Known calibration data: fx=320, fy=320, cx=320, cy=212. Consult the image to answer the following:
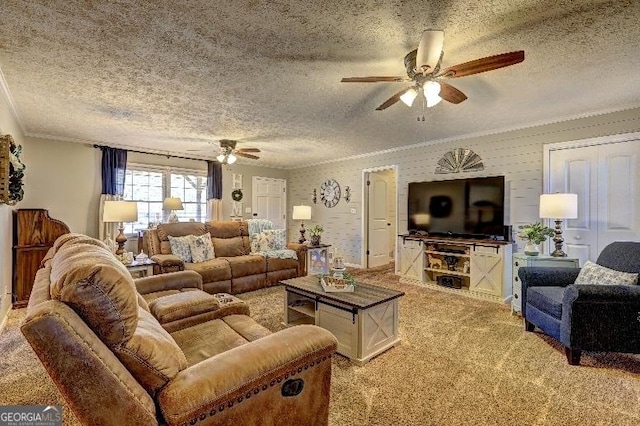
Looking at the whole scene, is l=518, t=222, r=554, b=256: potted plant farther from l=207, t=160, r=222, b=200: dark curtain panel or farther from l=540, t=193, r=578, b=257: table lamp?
l=207, t=160, r=222, b=200: dark curtain panel

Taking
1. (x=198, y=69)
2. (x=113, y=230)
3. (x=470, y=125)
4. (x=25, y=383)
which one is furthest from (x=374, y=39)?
(x=113, y=230)

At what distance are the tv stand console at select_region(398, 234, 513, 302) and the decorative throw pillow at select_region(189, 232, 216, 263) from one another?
308cm

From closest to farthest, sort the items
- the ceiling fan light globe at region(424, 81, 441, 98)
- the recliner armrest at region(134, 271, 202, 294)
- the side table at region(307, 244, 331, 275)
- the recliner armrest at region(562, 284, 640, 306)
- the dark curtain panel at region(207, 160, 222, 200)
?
the ceiling fan light globe at region(424, 81, 441, 98)
the recliner armrest at region(562, 284, 640, 306)
the recliner armrest at region(134, 271, 202, 294)
the side table at region(307, 244, 331, 275)
the dark curtain panel at region(207, 160, 222, 200)

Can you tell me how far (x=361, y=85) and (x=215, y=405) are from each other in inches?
108

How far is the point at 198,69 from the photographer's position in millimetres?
2682

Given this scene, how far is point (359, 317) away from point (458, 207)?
3.11m

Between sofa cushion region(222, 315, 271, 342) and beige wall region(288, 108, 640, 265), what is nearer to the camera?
sofa cushion region(222, 315, 271, 342)

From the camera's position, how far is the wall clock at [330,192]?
719 centimetres

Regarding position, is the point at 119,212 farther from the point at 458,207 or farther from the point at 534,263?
the point at 534,263

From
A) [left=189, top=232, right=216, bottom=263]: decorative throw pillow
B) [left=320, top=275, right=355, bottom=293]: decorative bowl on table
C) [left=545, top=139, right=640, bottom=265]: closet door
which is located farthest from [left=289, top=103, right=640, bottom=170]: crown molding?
[left=189, top=232, right=216, bottom=263]: decorative throw pillow

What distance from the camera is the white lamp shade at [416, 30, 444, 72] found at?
5.96ft

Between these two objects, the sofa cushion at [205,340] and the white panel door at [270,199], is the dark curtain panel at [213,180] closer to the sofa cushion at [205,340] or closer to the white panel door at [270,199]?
the white panel door at [270,199]

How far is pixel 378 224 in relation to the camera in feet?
22.4

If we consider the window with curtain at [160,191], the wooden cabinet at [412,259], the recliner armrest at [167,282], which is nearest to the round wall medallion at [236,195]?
the window with curtain at [160,191]
